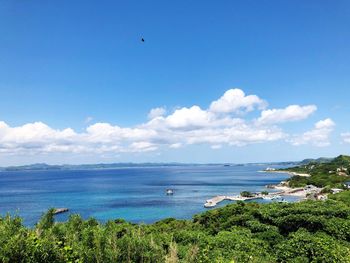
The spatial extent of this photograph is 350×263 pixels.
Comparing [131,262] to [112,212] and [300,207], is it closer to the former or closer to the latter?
[300,207]

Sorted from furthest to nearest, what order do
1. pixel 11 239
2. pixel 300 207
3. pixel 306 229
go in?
pixel 300 207
pixel 306 229
pixel 11 239

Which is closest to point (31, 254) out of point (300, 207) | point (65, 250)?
point (65, 250)

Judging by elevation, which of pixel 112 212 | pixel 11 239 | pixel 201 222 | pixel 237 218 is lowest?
pixel 112 212

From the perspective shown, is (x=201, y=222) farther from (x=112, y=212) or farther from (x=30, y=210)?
(x=30, y=210)

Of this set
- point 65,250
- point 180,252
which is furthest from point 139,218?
point 65,250

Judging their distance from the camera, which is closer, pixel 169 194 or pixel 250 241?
pixel 250 241

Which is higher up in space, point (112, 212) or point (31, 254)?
point (31, 254)

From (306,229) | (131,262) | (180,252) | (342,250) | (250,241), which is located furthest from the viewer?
(306,229)
